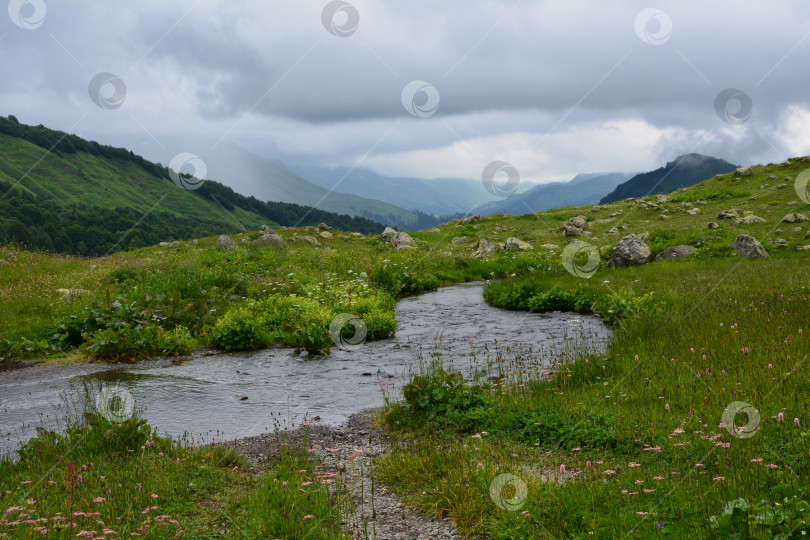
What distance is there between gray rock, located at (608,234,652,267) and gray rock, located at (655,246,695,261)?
53cm

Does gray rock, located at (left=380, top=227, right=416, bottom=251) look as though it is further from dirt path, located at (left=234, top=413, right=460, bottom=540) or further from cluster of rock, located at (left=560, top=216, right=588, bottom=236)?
dirt path, located at (left=234, top=413, right=460, bottom=540)

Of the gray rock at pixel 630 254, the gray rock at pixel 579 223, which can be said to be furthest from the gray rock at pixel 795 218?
the gray rock at pixel 579 223

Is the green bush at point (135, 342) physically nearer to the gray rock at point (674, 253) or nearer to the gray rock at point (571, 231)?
the gray rock at point (674, 253)

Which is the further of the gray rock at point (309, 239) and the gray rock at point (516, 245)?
the gray rock at point (309, 239)

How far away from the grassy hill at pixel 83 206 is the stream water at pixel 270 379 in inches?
3279

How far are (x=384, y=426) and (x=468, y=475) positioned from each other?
2.83 meters

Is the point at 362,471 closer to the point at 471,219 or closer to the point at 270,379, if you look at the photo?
the point at 270,379

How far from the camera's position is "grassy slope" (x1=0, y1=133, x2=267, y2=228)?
155m

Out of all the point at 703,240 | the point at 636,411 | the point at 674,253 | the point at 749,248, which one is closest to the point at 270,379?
the point at 636,411

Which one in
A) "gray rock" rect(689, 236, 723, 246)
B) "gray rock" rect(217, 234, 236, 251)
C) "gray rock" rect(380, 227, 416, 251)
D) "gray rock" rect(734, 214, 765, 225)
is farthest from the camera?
"gray rock" rect(380, 227, 416, 251)

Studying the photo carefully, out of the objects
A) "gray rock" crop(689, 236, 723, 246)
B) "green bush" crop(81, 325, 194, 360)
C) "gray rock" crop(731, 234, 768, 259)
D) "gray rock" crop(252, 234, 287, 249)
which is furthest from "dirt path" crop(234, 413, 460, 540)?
"gray rock" crop(252, 234, 287, 249)

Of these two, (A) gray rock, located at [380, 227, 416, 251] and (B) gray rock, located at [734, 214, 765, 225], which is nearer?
(B) gray rock, located at [734, 214, 765, 225]

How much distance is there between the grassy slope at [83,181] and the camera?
155 metres

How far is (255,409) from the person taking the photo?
32.4ft
